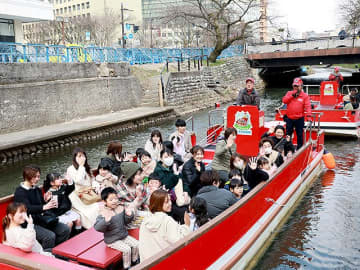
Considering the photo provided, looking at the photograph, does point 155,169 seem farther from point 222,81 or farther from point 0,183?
point 222,81

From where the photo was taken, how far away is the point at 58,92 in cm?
1812

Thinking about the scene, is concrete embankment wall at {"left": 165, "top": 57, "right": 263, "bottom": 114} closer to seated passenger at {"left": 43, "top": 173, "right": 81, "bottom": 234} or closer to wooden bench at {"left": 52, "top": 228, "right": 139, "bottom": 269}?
seated passenger at {"left": 43, "top": 173, "right": 81, "bottom": 234}

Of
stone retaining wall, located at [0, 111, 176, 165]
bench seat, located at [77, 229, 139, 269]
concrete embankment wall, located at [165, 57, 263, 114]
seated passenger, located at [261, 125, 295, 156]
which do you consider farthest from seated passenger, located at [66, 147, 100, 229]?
concrete embankment wall, located at [165, 57, 263, 114]

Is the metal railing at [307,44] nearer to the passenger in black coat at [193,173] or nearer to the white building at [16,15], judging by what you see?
the white building at [16,15]

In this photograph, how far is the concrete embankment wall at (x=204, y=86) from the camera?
24.2 meters

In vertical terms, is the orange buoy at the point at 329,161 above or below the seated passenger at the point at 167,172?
below

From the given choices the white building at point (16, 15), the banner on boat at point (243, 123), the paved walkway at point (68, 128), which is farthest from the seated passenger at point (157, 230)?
the white building at point (16, 15)

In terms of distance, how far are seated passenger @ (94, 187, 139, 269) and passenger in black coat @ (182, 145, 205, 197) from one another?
141 centimetres

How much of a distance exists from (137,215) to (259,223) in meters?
2.45

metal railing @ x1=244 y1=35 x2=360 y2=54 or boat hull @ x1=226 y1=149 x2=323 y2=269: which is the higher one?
metal railing @ x1=244 y1=35 x2=360 y2=54

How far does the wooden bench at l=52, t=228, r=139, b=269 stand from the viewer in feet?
13.6

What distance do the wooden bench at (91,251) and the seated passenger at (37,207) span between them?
0.49 m

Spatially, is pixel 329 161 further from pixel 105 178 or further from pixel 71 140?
pixel 71 140

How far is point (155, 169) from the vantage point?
601 centimetres
